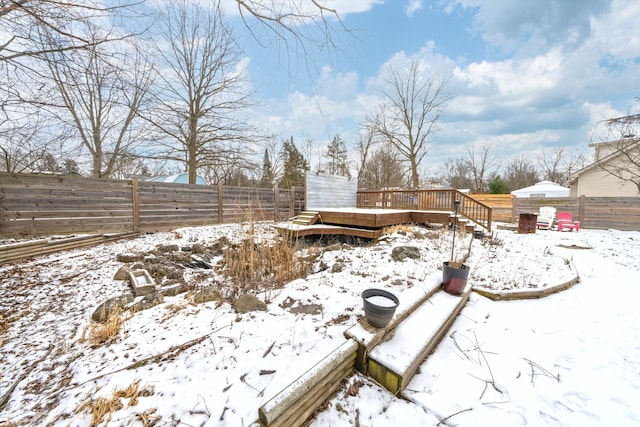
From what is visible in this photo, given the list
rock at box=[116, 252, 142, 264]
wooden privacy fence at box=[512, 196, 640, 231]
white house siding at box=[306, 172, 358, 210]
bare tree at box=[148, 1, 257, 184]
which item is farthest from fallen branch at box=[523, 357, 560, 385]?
wooden privacy fence at box=[512, 196, 640, 231]

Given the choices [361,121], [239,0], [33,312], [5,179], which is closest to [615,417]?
[239,0]

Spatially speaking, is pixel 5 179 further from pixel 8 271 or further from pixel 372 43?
pixel 372 43

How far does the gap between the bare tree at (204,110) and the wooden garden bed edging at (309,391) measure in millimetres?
8986

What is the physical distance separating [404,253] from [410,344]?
2433 mm

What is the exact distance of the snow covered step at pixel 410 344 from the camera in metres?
1.56

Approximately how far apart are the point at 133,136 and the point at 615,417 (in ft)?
37.7

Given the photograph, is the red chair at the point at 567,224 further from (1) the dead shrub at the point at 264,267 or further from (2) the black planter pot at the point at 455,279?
(1) the dead shrub at the point at 264,267

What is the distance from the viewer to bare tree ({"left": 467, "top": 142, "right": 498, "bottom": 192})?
76.1 feet

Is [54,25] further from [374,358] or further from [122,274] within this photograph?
[374,358]

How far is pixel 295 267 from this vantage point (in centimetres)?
322

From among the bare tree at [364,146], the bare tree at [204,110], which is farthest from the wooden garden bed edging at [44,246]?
the bare tree at [364,146]

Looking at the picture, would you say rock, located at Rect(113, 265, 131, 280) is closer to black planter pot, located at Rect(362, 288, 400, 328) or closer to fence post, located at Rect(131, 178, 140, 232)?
fence post, located at Rect(131, 178, 140, 232)

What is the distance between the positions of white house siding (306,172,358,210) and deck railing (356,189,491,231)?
619mm

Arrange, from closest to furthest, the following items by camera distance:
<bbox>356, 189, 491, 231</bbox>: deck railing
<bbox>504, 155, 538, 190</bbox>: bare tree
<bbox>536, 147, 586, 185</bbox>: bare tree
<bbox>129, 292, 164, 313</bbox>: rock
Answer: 1. <bbox>129, 292, 164, 313</bbox>: rock
2. <bbox>356, 189, 491, 231</bbox>: deck railing
3. <bbox>536, 147, 586, 185</bbox>: bare tree
4. <bbox>504, 155, 538, 190</bbox>: bare tree
